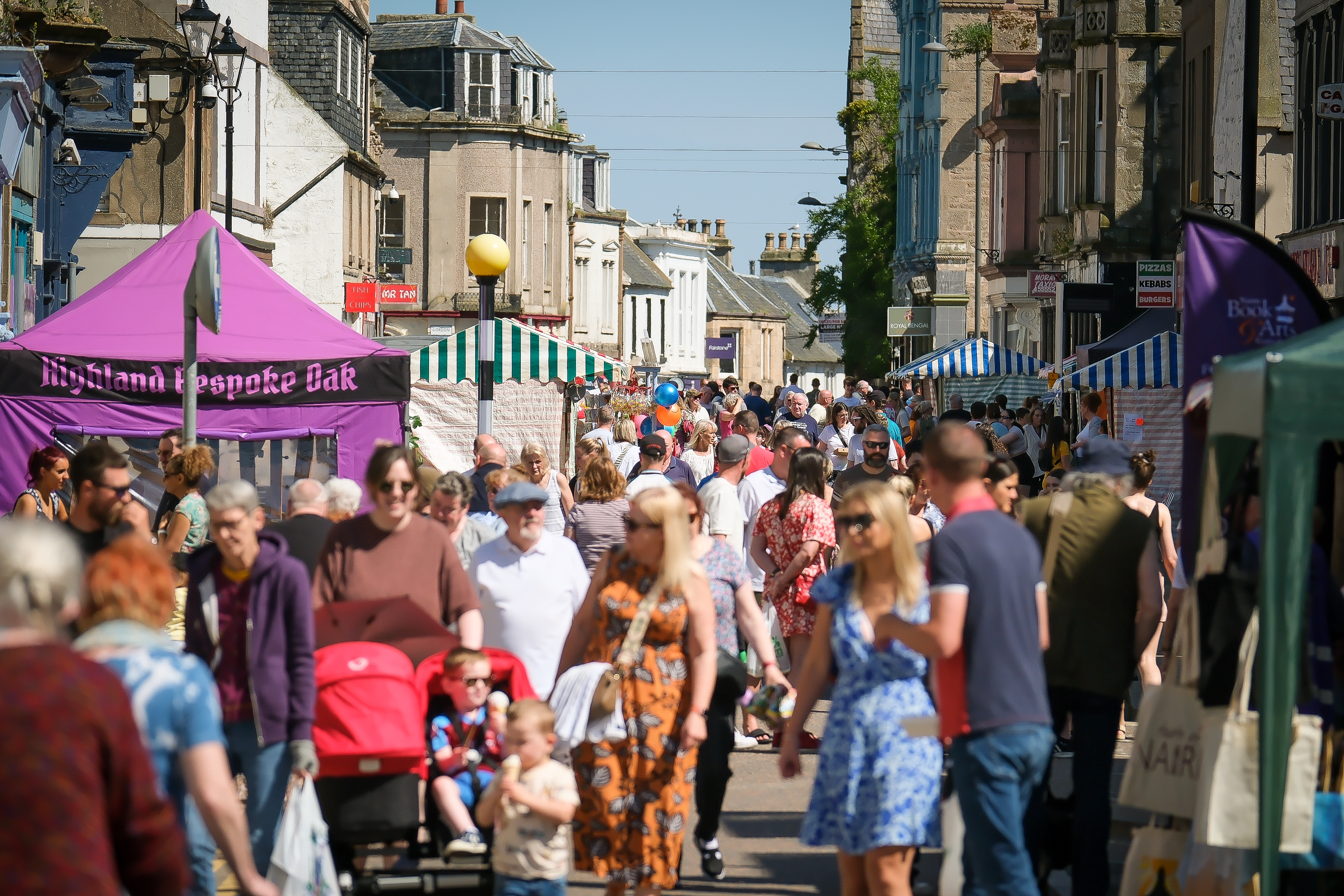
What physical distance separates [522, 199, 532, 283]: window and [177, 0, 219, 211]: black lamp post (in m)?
30.0

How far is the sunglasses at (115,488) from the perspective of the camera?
24.9 feet

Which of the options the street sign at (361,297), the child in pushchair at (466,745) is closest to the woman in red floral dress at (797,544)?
the child in pushchair at (466,745)

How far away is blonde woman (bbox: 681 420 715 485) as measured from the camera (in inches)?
607

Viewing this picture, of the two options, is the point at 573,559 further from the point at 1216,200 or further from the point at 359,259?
the point at 359,259

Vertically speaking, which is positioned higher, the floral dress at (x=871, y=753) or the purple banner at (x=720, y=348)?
the purple banner at (x=720, y=348)

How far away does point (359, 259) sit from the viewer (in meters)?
41.4

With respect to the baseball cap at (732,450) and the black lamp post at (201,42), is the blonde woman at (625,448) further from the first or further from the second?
the black lamp post at (201,42)

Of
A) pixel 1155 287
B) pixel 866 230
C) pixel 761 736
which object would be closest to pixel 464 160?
pixel 866 230

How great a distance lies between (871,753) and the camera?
5.70 m

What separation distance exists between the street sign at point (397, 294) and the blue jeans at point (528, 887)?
103 ft

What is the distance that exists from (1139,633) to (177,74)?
23605mm

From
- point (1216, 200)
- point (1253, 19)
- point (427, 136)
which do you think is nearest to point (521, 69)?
point (427, 136)

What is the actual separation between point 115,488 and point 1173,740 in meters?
4.64

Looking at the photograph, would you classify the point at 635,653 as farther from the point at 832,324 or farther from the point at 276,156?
the point at 832,324
